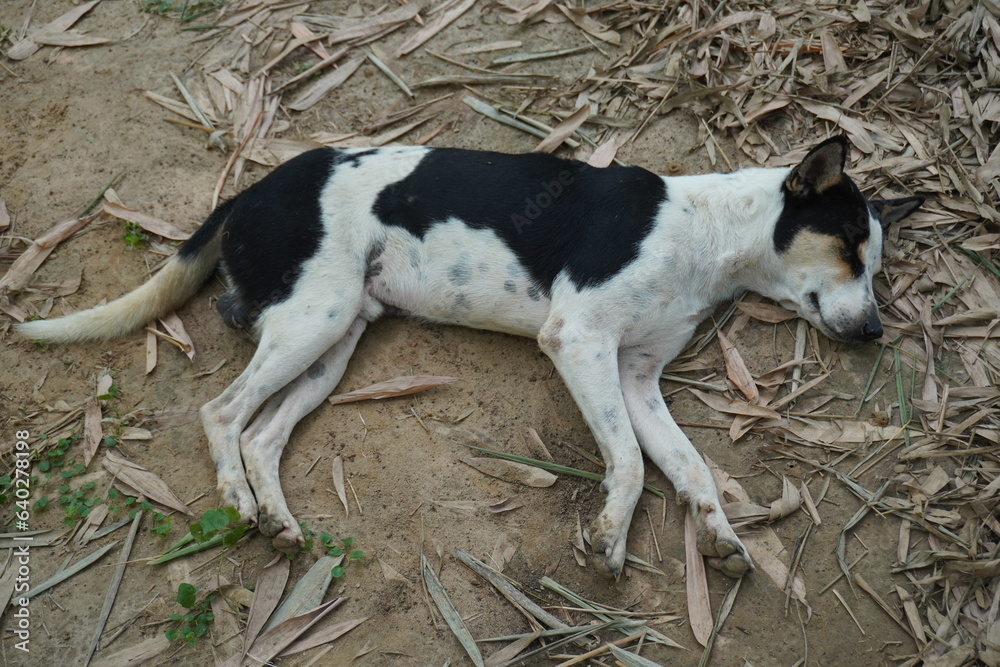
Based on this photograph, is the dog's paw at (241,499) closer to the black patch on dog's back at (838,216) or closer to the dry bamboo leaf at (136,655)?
the dry bamboo leaf at (136,655)

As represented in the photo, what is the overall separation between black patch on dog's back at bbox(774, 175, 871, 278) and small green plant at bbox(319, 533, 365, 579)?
102 inches

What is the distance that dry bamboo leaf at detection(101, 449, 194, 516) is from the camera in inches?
145

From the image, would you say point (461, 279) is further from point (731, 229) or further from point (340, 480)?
point (731, 229)

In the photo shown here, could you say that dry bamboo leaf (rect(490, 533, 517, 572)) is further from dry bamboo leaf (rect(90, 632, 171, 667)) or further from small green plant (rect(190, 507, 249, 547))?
dry bamboo leaf (rect(90, 632, 171, 667))

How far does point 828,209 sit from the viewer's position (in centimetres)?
373

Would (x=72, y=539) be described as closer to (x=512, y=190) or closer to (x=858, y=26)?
(x=512, y=190)

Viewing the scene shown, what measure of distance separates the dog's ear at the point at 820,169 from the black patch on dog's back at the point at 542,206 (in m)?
0.64

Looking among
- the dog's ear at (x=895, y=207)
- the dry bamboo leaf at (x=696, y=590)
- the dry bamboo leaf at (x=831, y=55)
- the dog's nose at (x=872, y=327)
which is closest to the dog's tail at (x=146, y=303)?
the dry bamboo leaf at (x=696, y=590)

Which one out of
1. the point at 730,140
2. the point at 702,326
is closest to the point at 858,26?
the point at 730,140

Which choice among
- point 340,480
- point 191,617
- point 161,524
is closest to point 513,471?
point 340,480

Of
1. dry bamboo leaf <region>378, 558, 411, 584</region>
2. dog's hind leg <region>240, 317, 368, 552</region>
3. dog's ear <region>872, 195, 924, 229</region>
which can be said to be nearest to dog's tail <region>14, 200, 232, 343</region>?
dog's hind leg <region>240, 317, 368, 552</region>

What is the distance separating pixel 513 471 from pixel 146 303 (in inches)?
87.1

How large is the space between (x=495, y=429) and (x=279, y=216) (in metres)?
1.57

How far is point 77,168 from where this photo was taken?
4.82 meters
